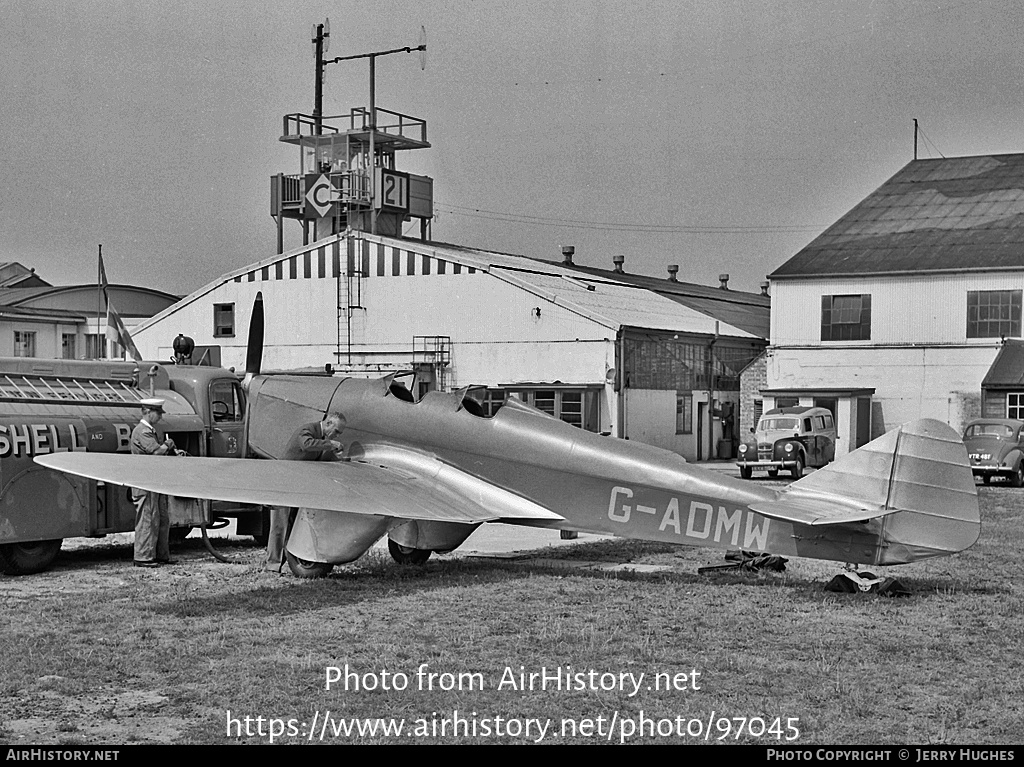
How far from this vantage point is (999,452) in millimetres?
30906

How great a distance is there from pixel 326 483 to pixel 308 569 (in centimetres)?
121

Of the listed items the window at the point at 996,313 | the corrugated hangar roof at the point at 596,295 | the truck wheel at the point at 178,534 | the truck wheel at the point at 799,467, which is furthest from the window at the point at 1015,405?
the truck wheel at the point at 178,534

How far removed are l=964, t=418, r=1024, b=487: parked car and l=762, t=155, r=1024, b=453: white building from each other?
608 centimetres

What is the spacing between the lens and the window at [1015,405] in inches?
1467

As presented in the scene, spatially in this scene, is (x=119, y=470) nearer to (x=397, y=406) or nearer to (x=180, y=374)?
(x=397, y=406)

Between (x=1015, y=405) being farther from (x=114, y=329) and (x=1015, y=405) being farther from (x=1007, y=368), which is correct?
(x=114, y=329)

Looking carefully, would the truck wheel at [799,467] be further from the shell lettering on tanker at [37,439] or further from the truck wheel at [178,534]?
the shell lettering on tanker at [37,439]

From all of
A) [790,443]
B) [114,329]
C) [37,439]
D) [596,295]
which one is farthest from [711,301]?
[37,439]

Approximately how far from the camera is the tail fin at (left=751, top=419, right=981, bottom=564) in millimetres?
10820

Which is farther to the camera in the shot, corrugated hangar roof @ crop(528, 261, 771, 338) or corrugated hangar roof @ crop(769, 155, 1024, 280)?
corrugated hangar roof @ crop(528, 261, 771, 338)

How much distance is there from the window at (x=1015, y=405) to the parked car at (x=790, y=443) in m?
6.15

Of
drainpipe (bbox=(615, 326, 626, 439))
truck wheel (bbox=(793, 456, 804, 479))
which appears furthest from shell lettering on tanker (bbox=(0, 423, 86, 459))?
drainpipe (bbox=(615, 326, 626, 439))

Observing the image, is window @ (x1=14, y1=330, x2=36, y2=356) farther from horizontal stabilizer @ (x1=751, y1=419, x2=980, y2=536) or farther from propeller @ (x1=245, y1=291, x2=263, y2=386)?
horizontal stabilizer @ (x1=751, y1=419, x2=980, y2=536)

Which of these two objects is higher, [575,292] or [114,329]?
[575,292]
